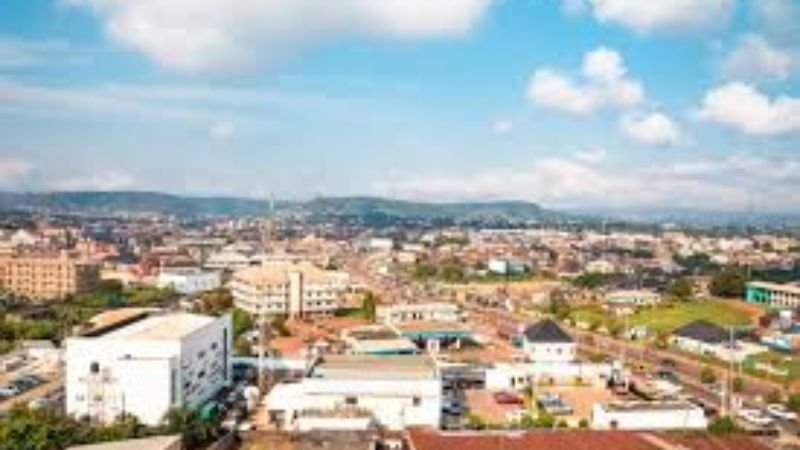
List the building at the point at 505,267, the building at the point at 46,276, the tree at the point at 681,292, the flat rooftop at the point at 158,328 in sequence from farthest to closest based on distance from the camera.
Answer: the building at the point at 505,267 → the tree at the point at 681,292 → the building at the point at 46,276 → the flat rooftop at the point at 158,328

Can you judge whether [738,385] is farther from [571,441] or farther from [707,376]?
[571,441]

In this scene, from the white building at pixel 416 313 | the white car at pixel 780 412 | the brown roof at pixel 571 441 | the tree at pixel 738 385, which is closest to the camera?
the brown roof at pixel 571 441

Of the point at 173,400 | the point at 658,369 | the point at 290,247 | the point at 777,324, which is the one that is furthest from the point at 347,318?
the point at 290,247

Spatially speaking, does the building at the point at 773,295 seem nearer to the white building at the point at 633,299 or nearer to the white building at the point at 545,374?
the white building at the point at 633,299

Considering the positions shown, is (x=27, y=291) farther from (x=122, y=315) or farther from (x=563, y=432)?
(x=563, y=432)

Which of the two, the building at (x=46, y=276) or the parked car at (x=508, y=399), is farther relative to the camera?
the building at (x=46, y=276)

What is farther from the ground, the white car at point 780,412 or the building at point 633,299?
the building at point 633,299

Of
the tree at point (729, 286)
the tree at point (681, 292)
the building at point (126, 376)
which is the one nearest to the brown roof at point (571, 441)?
the building at point (126, 376)
